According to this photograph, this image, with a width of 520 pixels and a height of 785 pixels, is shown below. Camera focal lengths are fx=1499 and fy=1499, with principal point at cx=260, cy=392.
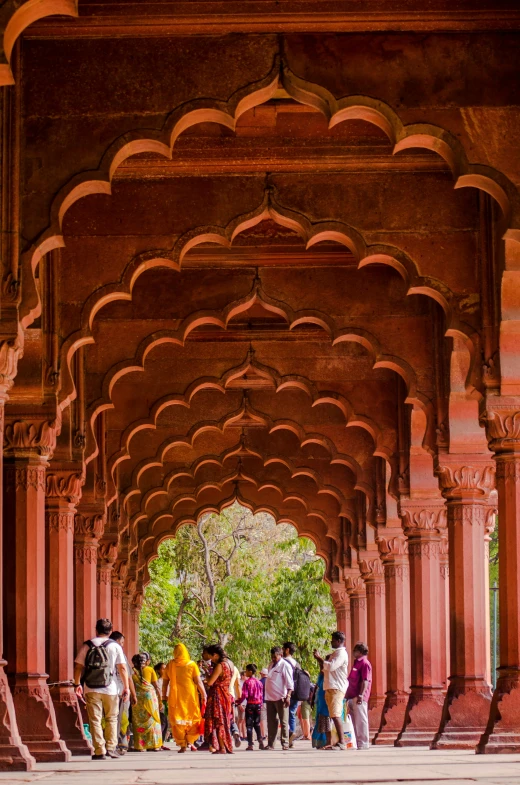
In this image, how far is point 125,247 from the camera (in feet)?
47.6

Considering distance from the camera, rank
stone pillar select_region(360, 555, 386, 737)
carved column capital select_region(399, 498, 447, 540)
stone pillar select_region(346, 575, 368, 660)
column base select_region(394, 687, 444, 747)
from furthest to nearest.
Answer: stone pillar select_region(346, 575, 368, 660) < stone pillar select_region(360, 555, 386, 737) < carved column capital select_region(399, 498, 447, 540) < column base select_region(394, 687, 444, 747)

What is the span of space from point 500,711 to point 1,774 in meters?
4.91

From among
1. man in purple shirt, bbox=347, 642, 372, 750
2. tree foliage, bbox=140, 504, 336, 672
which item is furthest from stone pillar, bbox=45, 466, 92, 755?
tree foliage, bbox=140, 504, 336, 672

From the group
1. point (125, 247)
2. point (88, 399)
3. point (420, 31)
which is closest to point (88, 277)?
point (125, 247)

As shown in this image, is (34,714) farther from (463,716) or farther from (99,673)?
(463,716)

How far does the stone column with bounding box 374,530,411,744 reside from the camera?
22062 millimetres

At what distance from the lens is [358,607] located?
100ft

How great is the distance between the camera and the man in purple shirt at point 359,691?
18.9 meters

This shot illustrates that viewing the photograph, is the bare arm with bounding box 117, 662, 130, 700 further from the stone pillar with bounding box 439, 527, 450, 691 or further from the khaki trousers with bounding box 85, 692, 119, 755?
the stone pillar with bounding box 439, 527, 450, 691

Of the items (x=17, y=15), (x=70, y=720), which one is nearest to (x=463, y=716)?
(x=70, y=720)

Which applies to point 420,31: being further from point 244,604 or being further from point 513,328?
point 244,604

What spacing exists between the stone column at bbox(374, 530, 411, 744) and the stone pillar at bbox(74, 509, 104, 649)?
4705 mm

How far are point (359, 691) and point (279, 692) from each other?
41.4 inches

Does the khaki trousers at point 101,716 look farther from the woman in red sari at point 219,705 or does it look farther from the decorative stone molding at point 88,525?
the decorative stone molding at point 88,525
